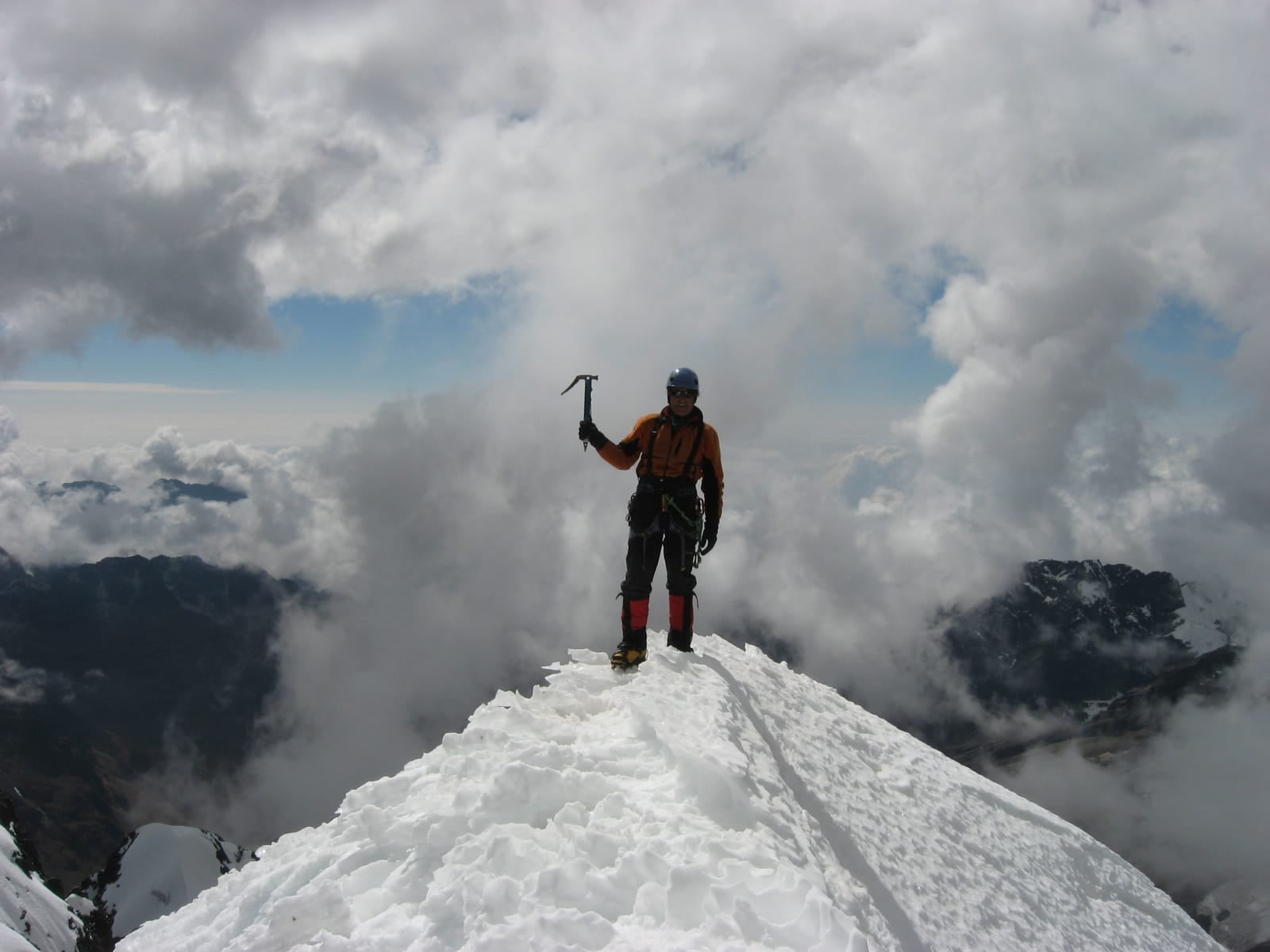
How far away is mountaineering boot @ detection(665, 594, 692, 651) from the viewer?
12172 mm

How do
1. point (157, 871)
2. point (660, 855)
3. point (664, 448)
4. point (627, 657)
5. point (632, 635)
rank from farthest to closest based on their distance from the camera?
point (157, 871) < point (664, 448) < point (632, 635) < point (627, 657) < point (660, 855)

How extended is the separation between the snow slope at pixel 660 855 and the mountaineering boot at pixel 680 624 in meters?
1.25

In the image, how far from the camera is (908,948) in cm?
632

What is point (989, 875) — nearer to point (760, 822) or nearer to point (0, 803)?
point (760, 822)

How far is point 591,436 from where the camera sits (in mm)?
11930

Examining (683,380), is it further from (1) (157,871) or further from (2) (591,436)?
(1) (157,871)

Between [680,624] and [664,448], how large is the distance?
116 inches

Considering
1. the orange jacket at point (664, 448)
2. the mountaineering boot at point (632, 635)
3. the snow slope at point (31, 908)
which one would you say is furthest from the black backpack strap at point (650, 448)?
the snow slope at point (31, 908)

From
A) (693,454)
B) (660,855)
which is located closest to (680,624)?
(693,454)

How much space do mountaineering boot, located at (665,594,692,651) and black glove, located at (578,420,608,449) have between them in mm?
2797

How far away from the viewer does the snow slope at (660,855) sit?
5.14 metres

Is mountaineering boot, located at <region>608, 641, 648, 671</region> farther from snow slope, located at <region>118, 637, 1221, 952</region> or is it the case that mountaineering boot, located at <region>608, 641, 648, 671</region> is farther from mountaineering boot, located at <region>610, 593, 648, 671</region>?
snow slope, located at <region>118, 637, 1221, 952</region>

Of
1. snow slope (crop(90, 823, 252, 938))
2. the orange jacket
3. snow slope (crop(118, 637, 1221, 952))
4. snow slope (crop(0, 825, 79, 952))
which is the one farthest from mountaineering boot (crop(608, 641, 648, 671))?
snow slope (crop(90, 823, 252, 938))

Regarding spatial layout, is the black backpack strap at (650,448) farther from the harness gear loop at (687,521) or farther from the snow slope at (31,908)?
the snow slope at (31,908)
